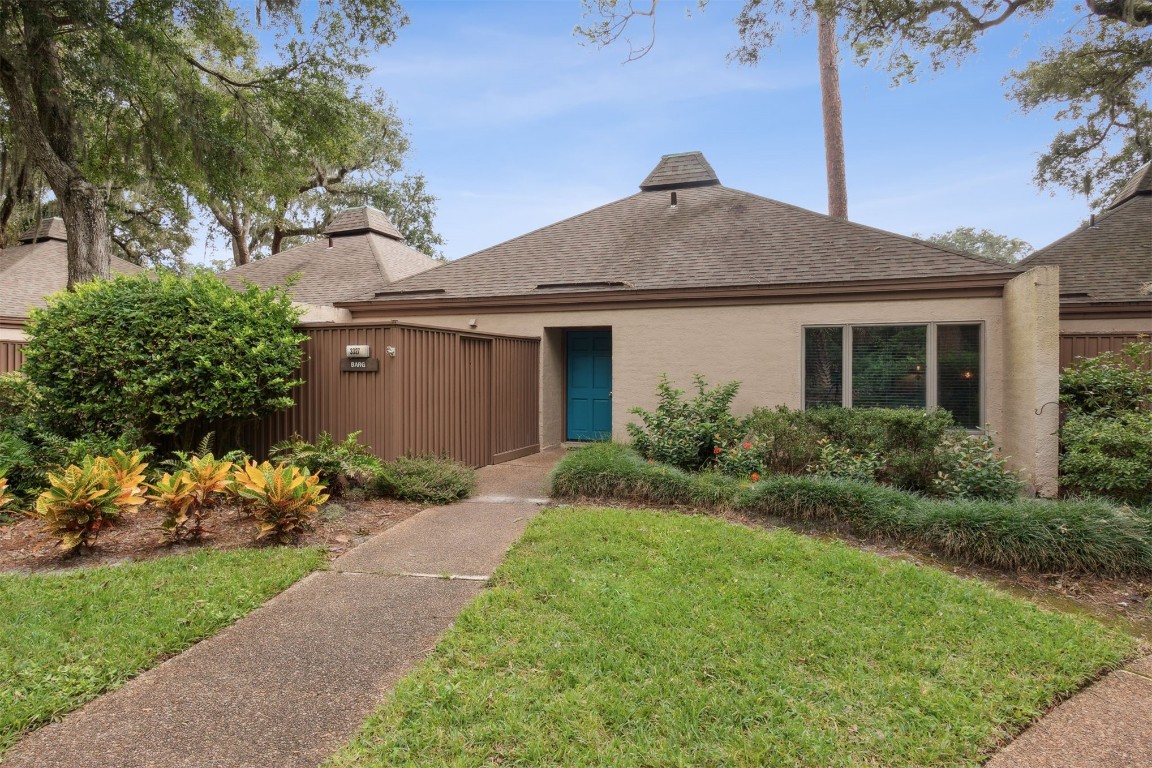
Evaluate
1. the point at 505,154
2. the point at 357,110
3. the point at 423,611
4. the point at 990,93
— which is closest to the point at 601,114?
the point at 505,154

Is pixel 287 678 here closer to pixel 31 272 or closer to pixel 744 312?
pixel 744 312

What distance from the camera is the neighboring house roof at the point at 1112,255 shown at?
10830 mm

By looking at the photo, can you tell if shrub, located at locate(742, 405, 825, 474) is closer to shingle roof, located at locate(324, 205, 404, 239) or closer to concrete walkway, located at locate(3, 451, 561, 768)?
concrete walkway, located at locate(3, 451, 561, 768)

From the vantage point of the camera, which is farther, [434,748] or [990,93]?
[990,93]

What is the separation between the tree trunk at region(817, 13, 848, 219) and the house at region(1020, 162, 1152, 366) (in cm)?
436

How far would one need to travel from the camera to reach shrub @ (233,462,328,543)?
5.18 metres

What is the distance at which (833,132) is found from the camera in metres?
15.0

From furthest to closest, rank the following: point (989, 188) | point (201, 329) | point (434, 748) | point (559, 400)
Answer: point (989, 188), point (559, 400), point (201, 329), point (434, 748)

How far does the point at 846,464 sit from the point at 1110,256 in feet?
31.4

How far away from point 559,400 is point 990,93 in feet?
45.7

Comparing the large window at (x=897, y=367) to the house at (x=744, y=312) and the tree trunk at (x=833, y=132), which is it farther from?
the tree trunk at (x=833, y=132)

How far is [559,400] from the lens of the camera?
11625 millimetres

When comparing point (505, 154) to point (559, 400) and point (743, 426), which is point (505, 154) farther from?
point (743, 426)

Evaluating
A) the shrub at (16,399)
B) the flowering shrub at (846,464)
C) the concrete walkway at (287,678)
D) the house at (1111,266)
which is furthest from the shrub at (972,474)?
the shrub at (16,399)
